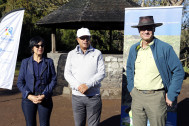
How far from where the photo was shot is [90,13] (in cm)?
768

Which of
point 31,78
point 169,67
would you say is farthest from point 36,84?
point 169,67

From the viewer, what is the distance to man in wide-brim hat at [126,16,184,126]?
2.68 meters

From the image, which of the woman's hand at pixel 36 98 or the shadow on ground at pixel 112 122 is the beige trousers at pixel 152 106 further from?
the shadow on ground at pixel 112 122

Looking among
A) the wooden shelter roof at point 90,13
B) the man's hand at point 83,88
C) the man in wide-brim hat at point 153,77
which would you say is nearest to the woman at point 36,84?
the man's hand at point 83,88

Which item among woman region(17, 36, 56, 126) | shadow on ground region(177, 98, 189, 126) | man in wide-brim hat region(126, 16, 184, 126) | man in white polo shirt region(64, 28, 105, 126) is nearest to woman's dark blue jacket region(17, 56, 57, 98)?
woman region(17, 36, 56, 126)

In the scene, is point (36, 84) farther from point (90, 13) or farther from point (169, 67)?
point (90, 13)

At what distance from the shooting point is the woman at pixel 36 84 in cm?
301

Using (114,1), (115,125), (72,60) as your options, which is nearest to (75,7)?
(114,1)

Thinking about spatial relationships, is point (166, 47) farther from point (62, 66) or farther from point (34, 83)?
point (62, 66)

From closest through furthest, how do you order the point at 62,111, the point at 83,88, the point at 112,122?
the point at 83,88, the point at 112,122, the point at 62,111

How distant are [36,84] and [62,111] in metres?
3.17

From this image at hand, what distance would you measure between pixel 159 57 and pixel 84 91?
1107 mm

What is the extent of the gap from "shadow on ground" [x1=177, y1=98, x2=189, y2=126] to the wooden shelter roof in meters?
3.44

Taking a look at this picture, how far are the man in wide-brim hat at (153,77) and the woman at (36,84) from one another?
50.2 inches
